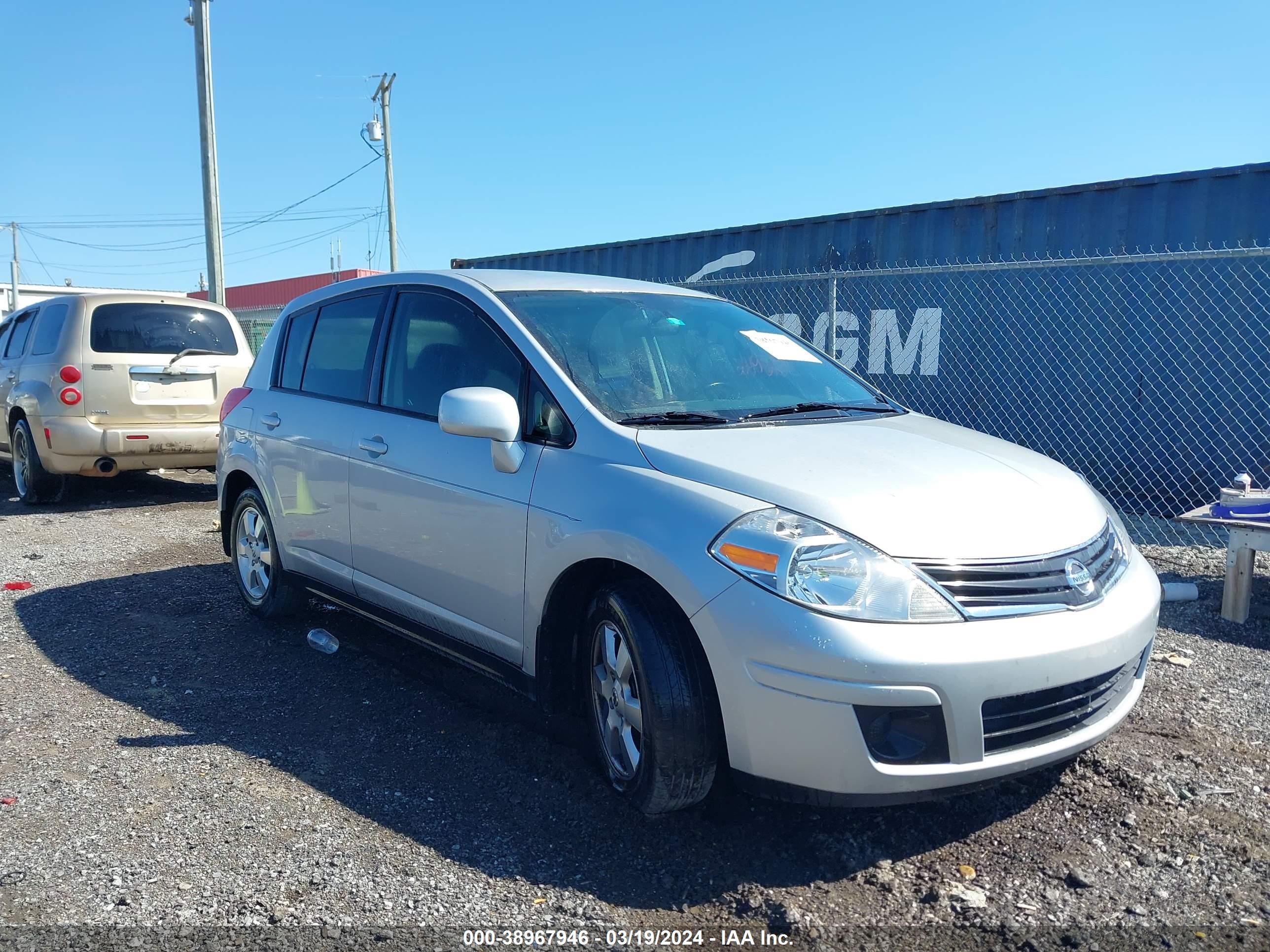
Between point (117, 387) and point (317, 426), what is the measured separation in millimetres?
4850

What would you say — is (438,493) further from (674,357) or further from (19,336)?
(19,336)

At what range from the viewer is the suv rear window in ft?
27.6

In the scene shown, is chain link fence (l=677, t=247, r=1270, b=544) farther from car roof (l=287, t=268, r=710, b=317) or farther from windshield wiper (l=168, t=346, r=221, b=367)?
windshield wiper (l=168, t=346, r=221, b=367)

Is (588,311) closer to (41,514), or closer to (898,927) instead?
(898,927)

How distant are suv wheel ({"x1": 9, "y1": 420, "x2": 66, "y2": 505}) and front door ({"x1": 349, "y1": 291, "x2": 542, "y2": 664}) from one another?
230 inches

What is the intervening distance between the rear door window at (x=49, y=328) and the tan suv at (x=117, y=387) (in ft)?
0.04

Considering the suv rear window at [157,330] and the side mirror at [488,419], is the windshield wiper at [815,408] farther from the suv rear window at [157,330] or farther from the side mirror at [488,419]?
the suv rear window at [157,330]

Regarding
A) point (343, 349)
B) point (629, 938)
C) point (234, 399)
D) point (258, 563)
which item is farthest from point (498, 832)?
point (234, 399)

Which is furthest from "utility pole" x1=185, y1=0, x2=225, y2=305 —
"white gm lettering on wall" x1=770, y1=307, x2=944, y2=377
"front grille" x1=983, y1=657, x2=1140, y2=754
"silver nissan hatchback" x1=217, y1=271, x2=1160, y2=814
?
"front grille" x1=983, y1=657, x2=1140, y2=754

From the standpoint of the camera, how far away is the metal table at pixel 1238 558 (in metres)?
4.87

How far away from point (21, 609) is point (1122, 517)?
7719 millimetres

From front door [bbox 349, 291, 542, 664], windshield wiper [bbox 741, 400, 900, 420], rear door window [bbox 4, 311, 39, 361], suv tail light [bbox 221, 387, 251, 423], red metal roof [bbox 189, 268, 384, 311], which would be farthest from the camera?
red metal roof [bbox 189, 268, 384, 311]

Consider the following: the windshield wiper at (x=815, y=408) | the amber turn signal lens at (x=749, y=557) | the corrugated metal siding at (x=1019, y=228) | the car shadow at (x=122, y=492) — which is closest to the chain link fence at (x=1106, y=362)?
the corrugated metal siding at (x=1019, y=228)

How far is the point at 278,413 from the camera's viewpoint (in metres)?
4.79
